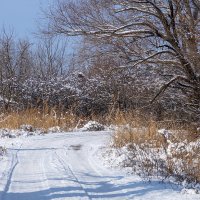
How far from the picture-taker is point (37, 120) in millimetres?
16250

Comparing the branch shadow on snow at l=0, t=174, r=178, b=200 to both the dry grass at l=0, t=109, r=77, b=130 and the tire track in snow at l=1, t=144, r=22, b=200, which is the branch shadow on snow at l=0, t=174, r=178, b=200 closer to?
the tire track in snow at l=1, t=144, r=22, b=200

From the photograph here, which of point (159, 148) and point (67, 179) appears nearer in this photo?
point (67, 179)

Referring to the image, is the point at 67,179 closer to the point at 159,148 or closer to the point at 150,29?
the point at 159,148

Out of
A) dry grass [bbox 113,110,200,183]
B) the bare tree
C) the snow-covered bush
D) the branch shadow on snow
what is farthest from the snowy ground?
the bare tree

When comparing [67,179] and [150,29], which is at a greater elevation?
[150,29]

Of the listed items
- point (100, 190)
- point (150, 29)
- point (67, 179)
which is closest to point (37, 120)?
point (150, 29)

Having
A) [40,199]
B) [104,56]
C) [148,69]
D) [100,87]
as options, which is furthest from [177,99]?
[40,199]

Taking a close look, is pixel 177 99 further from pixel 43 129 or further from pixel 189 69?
pixel 43 129

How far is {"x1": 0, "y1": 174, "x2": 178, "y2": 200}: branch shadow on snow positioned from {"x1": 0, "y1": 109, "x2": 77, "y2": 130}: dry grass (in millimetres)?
8897

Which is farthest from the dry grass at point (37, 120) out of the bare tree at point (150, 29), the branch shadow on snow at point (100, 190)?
the branch shadow on snow at point (100, 190)

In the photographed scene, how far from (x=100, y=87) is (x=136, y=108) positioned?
18.5ft

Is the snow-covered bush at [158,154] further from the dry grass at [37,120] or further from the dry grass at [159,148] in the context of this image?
the dry grass at [37,120]

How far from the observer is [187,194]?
647 cm

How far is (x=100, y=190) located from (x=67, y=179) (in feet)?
2.47
